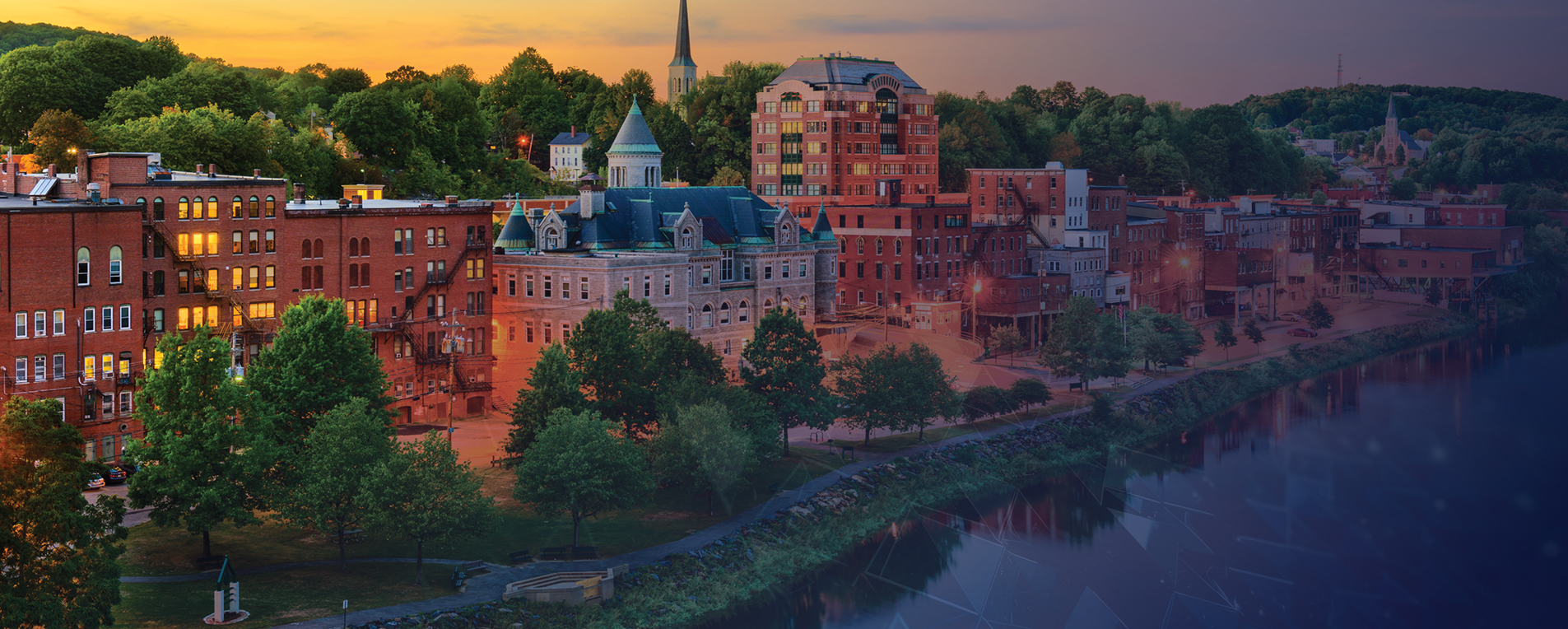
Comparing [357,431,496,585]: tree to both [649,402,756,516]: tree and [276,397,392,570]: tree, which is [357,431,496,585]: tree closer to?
[276,397,392,570]: tree

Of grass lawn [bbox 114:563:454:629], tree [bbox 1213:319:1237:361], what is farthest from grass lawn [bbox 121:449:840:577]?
tree [bbox 1213:319:1237:361]

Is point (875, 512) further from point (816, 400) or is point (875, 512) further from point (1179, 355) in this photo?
point (1179, 355)

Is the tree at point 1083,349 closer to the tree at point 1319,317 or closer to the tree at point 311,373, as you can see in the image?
the tree at point 1319,317

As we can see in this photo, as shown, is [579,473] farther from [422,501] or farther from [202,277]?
[202,277]

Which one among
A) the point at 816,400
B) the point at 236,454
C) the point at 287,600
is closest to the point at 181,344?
the point at 236,454

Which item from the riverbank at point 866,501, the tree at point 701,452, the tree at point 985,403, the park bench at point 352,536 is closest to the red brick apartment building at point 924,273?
the riverbank at point 866,501
